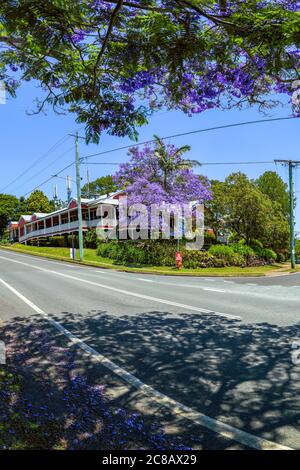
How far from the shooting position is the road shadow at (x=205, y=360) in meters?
4.17

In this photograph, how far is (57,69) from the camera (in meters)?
6.44

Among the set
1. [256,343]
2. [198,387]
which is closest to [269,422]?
[198,387]

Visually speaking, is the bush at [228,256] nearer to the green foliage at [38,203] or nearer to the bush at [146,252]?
the bush at [146,252]

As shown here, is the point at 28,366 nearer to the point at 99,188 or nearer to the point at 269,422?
the point at 269,422

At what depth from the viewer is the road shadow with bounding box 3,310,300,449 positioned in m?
4.17

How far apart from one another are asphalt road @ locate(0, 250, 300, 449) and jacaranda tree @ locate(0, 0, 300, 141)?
4.05m

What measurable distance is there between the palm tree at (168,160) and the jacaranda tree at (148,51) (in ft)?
80.5

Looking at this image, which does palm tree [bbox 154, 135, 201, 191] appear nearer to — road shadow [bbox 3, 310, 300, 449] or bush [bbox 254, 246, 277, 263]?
bush [bbox 254, 246, 277, 263]

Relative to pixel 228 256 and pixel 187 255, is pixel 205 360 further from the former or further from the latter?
pixel 228 256

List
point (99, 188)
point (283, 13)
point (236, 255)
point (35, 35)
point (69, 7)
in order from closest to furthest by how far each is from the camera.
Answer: point (283, 13), point (69, 7), point (35, 35), point (236, 255), point (99, 188)

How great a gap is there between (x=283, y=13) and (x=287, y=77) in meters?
1.62

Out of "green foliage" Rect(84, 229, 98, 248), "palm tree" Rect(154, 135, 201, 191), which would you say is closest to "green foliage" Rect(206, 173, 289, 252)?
"palm tree" Rect(154, 135, 201, 191)

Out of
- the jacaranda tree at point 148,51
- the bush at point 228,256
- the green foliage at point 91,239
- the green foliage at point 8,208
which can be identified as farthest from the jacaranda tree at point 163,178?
the green foliage at point 8,208

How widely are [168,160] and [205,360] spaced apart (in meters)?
27.2
